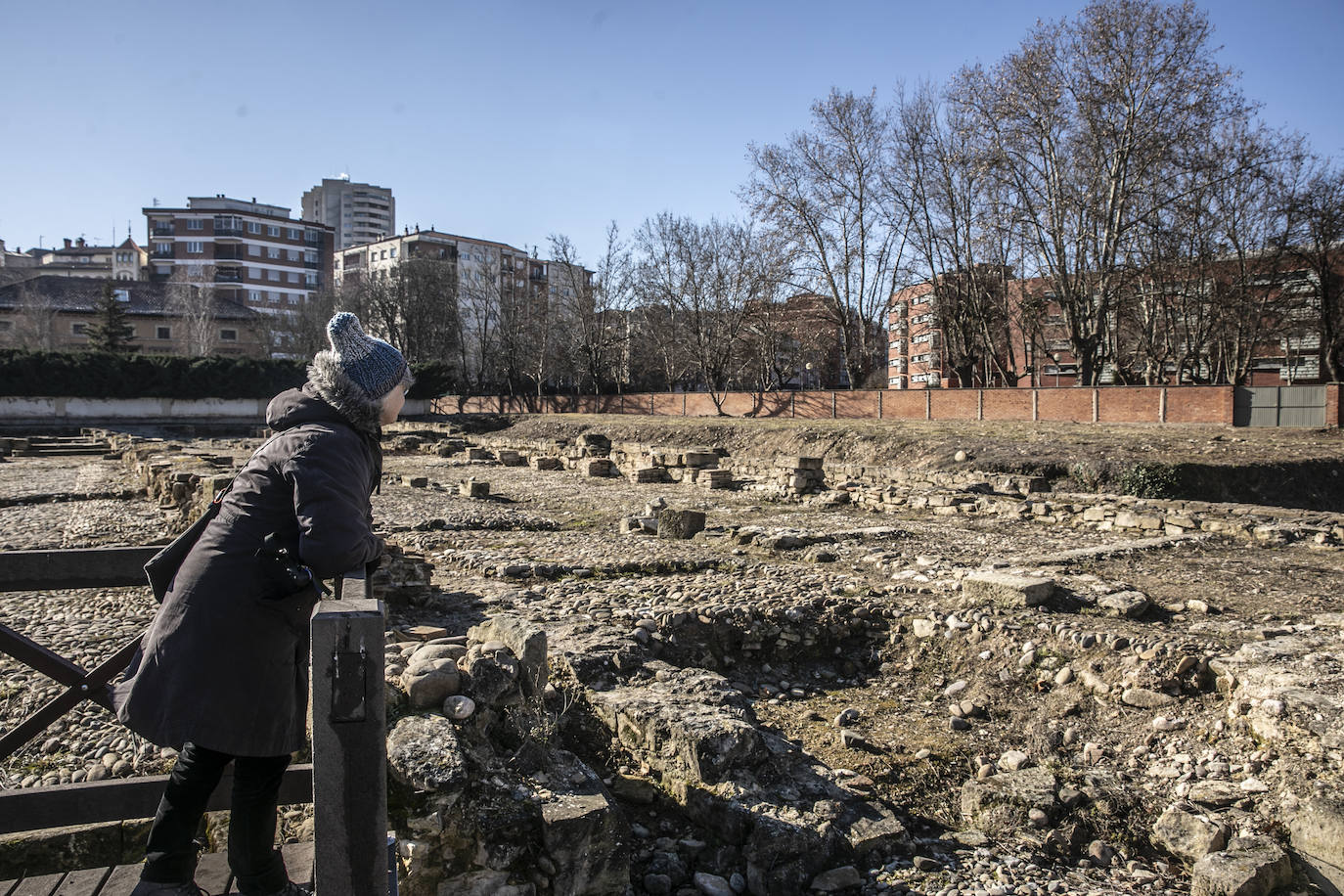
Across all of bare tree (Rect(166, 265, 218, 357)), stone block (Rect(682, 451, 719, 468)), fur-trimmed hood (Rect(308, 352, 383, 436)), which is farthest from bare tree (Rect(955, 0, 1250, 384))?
bare tree (Rect(166, 265, 218, 357))

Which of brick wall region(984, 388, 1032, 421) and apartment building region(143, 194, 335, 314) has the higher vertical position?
apartment building region(143, 194, 335, 314)

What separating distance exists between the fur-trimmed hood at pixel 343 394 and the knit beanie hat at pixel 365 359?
0.01m

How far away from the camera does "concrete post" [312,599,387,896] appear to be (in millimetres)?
1688

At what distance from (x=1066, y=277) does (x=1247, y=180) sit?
8.50 meters

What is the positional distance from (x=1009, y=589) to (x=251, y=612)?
5.43m

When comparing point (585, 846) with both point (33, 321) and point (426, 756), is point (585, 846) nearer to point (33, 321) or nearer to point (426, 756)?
point (426, 756)

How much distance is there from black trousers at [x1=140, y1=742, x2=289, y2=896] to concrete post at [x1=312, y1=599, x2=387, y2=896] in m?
0.46

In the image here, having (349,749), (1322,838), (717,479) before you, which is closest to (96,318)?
(717,479)

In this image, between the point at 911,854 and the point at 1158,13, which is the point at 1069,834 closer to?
the point at 911,854

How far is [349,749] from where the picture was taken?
1743mm

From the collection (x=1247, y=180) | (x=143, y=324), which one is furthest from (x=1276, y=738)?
(x=143, y=324)

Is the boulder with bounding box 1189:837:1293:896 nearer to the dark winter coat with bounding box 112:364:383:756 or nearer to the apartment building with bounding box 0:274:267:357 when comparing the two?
the dark winter coat with bounding box 112:364:383:756

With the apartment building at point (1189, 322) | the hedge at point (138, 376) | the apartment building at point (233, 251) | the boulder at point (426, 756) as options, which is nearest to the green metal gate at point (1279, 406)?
the apartment building at point (1189, 322)

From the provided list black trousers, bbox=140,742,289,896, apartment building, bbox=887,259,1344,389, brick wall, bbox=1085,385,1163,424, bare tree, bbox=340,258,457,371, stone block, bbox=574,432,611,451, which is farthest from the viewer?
bare tree, bbox=340,258,457,371
